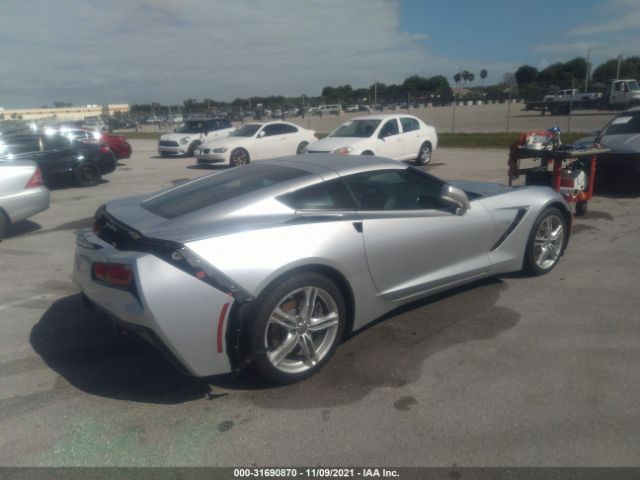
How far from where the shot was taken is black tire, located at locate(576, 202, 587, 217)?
779 cm

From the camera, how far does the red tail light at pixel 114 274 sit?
290cm

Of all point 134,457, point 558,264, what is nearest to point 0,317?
point 134,457

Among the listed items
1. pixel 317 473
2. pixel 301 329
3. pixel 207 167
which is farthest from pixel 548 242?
pixel 207 167

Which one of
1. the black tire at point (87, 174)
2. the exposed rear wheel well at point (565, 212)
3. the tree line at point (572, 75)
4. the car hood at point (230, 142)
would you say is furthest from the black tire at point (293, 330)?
the tree line at point (572, 75)

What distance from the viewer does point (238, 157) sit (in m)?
16.2

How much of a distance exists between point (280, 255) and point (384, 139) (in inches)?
434

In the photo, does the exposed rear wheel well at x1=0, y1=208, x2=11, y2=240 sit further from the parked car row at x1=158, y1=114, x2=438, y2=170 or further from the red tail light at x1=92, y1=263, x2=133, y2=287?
the parked car row at x1=158, y1=114, x2=438, y2=170

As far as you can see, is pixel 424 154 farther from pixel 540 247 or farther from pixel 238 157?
pixel 540 247

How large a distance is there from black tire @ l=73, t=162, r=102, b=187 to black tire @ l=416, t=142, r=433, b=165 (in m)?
8.93

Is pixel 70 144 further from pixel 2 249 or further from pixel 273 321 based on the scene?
pixel 273 321

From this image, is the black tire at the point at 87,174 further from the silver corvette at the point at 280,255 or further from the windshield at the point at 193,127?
the silver corvette at the point at 280,255

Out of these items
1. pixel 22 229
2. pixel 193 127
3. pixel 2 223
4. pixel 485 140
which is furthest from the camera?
pixel 193 127

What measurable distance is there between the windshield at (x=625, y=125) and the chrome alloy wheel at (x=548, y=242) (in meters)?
5.57

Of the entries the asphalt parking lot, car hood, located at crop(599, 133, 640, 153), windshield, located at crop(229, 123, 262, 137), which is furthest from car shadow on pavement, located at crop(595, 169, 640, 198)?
windshield, located at crop(229, 123, 262, 137)
